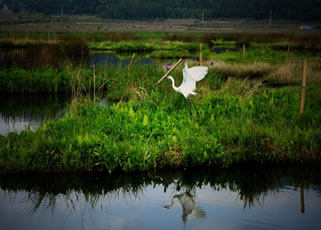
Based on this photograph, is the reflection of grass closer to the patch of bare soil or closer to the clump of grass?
the clump of grass

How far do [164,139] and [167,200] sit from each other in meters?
1.47

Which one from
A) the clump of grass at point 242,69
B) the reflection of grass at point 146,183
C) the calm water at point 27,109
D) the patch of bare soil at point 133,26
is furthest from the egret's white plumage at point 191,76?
the patch of bare soil at point 133,26

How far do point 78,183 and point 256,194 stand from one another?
116 inches

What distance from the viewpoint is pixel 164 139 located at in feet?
26.9

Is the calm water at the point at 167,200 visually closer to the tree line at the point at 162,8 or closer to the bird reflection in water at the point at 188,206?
the bird reflection in water at the point at 188,206

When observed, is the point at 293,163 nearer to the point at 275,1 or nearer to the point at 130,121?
the point at 130,121

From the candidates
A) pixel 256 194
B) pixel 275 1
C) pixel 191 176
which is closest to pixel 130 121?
pixel 191 176

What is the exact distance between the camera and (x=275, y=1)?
148 metres

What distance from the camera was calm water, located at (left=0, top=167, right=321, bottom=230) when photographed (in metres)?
6.24

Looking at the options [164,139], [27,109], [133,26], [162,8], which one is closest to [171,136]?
Result: [164,139]

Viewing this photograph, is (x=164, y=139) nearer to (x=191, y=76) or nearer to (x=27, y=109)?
(x=191, y=76)

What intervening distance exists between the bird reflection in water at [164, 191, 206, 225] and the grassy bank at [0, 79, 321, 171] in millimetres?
846

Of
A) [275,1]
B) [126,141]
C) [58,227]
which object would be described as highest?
[275,1]

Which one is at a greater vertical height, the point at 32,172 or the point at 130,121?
the point at 130,121
